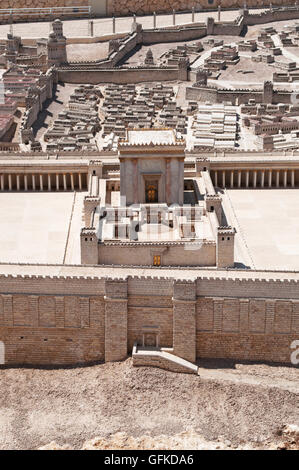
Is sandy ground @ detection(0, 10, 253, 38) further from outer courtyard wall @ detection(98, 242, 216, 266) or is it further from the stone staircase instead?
the stone staircase

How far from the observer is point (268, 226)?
78875 mm

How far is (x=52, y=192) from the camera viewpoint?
8944 cm

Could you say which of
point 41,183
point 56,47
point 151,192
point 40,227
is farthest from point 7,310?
point 56,47

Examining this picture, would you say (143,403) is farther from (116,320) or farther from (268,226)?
(268,226)

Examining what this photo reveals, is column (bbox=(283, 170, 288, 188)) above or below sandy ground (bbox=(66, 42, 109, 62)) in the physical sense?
above

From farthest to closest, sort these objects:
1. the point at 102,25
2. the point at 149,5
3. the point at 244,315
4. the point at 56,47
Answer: the point at 149,5
the point at 102,25
the point at 56,47
the point at 244,315

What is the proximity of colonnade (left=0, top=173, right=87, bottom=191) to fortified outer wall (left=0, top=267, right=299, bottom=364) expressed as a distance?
28.7 metres

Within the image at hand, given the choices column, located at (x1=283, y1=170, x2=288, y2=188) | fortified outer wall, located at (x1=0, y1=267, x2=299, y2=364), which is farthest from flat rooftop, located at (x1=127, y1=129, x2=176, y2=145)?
fortified outer wall, located at (x1=0, y1=267, x2=299, y2=364)

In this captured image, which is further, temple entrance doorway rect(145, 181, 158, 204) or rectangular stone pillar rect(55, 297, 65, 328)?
temple entrance doorway rect(145, 181, 158, 204)

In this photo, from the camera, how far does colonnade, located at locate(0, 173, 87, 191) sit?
294 ft

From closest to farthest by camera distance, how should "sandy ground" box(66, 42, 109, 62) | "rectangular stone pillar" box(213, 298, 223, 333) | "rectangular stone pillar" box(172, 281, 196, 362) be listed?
1. "rectangular stone pillar" box(172, 281, 196, 362)
2. "rectangular stone pillar" box(213, 298, 223, 333)
3. "sandy ground" box(66, 42, 109, 62)

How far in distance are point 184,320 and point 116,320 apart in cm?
437
